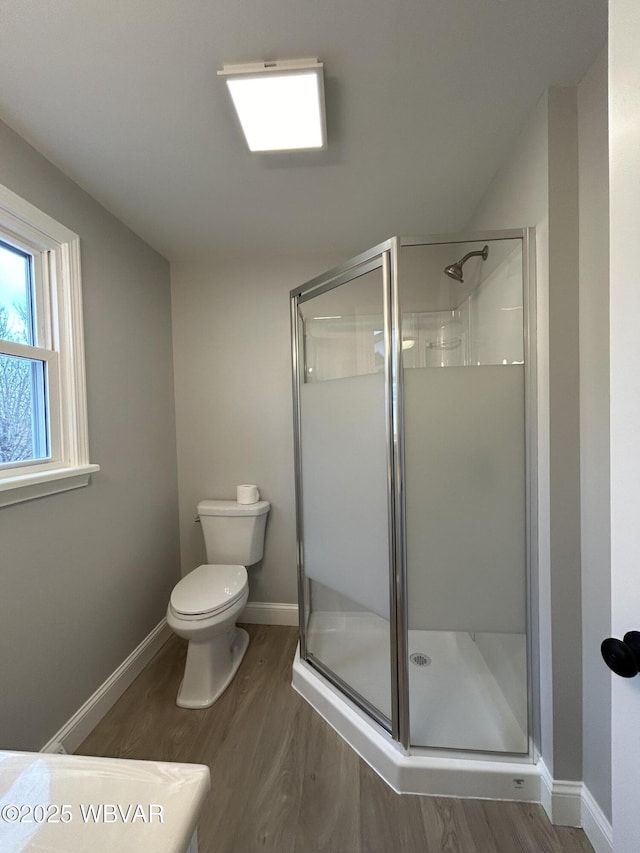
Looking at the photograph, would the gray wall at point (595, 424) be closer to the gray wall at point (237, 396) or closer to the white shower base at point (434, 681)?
the white shower base at point (434, 681)

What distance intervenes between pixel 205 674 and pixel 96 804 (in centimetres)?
134

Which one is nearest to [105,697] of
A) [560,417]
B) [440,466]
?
[440,466]

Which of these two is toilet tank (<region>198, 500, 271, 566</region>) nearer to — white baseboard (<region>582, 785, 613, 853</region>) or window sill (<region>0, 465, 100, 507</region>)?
window sill (<region>0, 465, 100, 507</region>)

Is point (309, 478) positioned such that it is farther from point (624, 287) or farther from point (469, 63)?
point (469, 63)

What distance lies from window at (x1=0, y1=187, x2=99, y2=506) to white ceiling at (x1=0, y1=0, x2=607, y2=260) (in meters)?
0.33

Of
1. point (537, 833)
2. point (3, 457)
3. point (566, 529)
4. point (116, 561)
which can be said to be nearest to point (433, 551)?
point (566, 529)

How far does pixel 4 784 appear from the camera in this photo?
0.52 m

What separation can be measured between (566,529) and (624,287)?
0.87 metres

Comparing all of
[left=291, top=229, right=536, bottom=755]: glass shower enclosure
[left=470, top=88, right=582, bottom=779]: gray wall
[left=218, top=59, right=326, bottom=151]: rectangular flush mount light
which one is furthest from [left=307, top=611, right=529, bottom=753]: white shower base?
[left=218, top=59, right=326, bottom=151]: rectangular flush mount light

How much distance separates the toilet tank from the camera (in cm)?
211

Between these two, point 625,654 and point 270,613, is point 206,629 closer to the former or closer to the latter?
point 270,613

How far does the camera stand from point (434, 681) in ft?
5.30

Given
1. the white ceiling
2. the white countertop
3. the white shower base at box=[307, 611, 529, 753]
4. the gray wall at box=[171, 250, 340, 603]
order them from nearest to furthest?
the white countertop
the white ceiling
the white shower base at box=[307, 611, 529, 753]
the gray wall at box=[171, 250, 340, 603]

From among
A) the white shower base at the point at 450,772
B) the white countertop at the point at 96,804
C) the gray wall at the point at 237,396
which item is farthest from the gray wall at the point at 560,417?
the gray wall at the point at 237,396
